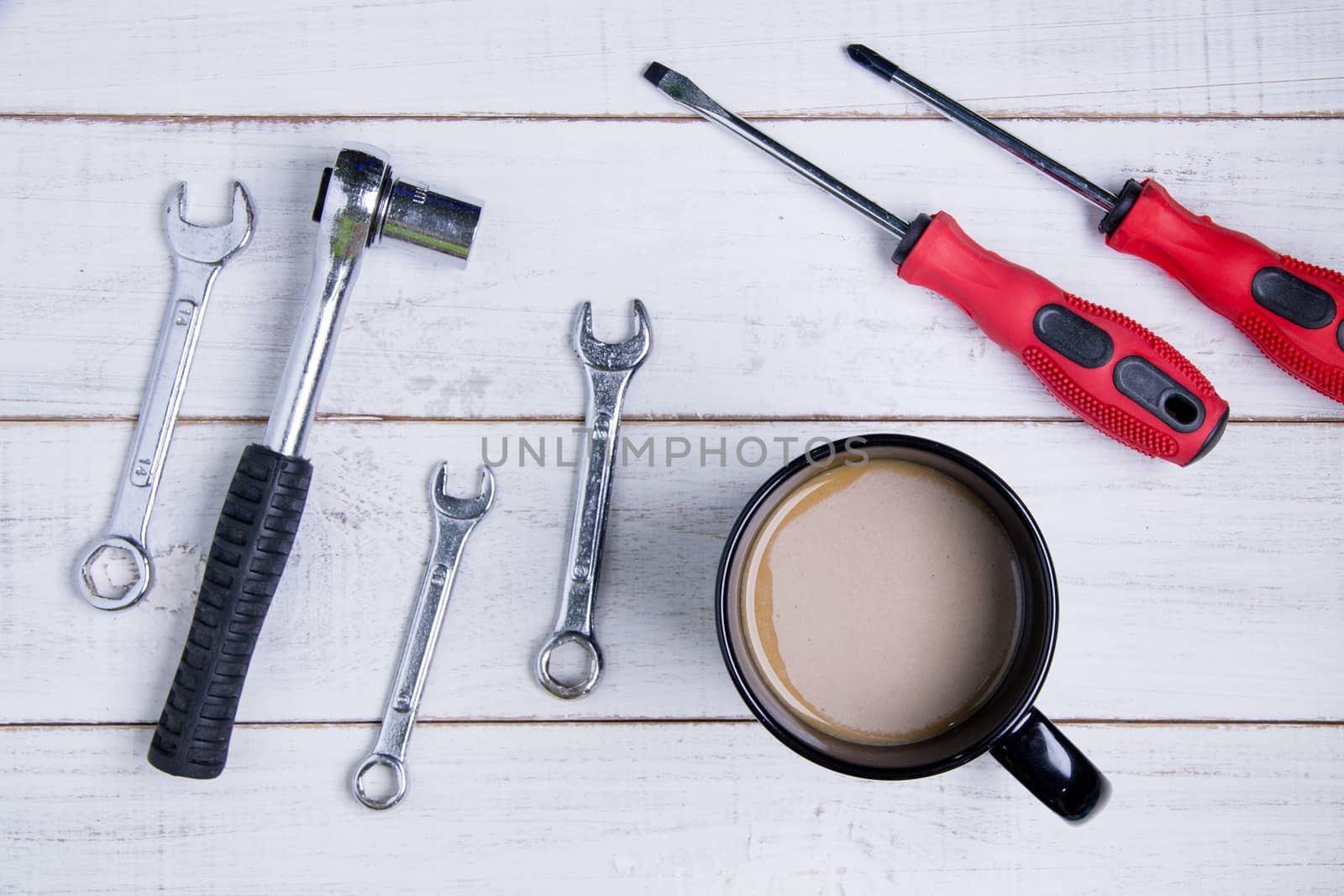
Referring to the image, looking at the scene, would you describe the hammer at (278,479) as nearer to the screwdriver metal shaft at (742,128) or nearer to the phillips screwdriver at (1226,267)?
the screwdriver metal shaft at (742,128)

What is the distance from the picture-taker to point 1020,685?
64 cm

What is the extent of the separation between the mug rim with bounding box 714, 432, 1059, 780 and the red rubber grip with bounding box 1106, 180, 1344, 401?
0.28m

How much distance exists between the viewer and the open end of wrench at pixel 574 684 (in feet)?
2.62

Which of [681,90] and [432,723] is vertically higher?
[681,90]

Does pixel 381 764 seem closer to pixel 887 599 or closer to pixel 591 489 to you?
pixel 591 489

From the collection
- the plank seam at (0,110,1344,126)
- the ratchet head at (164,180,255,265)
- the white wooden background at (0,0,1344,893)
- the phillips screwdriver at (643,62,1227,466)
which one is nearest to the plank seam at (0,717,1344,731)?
the white wooden background at (0,0,1344,893)

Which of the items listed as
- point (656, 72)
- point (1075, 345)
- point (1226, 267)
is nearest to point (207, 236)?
point (656, 72)

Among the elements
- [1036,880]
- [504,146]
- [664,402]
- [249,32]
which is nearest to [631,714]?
[664,402]

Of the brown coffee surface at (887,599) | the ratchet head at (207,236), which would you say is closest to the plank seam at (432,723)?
the brown coffee surface at (887,599)

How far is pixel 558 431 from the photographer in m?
0.82

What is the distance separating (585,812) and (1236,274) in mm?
660

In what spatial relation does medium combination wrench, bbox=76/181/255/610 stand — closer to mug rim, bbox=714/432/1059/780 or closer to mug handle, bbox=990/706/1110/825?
mug rim, bbox=714/432/1059/780

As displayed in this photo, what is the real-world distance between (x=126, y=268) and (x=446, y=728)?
455 millimetres

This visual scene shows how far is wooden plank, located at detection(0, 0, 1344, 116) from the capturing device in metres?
0.82
